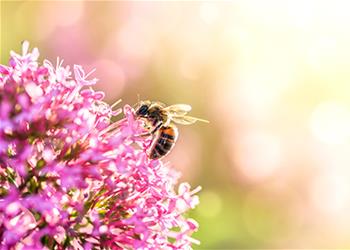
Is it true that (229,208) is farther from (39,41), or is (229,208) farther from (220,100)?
(39,41)

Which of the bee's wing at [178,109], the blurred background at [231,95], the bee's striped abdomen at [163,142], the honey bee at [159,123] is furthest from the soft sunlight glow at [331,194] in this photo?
the bee's striped abdomen at [163,142]

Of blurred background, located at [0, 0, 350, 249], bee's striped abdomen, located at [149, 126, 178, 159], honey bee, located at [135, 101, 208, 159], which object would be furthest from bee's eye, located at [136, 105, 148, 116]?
blurred background, located at [0, 0, 350, 249]

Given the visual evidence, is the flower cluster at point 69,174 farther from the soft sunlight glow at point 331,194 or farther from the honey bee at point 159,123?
the soft sunlight glow at point 331,194

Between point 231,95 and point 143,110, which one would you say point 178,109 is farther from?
point 231,95

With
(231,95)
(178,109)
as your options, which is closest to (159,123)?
(178,109)

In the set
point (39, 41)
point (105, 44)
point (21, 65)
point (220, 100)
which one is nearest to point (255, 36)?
point (220, 100)

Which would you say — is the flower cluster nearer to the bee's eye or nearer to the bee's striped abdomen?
the bee's striped abdomen
